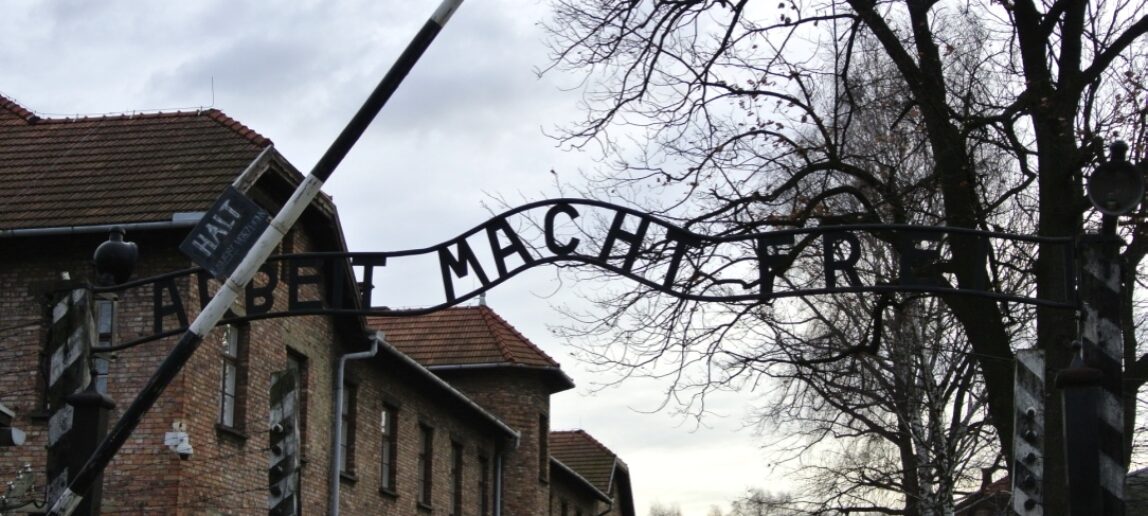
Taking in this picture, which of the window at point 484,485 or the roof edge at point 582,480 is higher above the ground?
the roof edge at point 582,480

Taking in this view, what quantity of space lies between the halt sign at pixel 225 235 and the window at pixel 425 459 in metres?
20.7

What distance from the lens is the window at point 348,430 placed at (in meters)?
24.2

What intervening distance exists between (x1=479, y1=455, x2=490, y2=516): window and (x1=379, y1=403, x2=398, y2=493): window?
6.86m

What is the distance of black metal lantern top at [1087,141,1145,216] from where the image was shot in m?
8.02

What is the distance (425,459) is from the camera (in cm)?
2922

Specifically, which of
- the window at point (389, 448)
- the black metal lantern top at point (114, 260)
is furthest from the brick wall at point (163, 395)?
the black metal lantern top at point (114, 260)

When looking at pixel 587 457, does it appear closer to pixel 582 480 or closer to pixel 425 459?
pixel 582 480

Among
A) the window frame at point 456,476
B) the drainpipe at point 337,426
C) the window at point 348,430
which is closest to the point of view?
the drainpipe at point 337,426

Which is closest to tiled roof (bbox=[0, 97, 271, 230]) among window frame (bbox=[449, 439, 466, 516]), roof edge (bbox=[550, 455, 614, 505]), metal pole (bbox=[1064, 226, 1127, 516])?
window frame (bbox=[449, 439, 466, 516])

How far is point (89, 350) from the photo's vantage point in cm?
964

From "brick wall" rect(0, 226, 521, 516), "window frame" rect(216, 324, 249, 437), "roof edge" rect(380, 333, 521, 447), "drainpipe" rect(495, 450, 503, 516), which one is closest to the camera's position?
"brick wall" rect(0, 226, 521, 516)

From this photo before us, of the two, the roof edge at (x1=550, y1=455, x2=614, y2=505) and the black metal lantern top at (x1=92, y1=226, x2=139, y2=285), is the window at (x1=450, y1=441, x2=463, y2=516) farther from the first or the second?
the black metal lantern top at (x1=92, y1=226, x2=139, y2=285)

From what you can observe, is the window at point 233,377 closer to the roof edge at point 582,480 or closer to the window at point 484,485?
→ the window at point 484,485

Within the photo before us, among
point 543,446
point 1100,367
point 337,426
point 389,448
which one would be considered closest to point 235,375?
point 337,426
